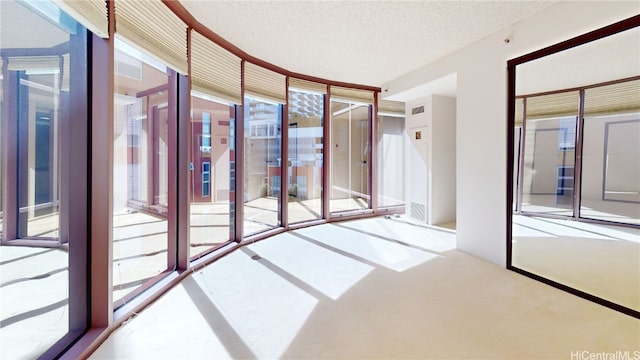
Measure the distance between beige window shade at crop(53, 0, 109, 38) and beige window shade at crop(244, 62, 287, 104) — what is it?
199cm

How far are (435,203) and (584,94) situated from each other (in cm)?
344

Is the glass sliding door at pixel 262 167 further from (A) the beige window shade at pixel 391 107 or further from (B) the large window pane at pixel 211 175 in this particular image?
(A) the beige window shade at pixel 391 107

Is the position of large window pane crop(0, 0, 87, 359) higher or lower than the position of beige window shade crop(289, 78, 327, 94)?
lower

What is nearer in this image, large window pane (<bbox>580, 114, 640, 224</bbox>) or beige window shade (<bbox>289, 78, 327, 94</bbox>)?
beige window shade (<bbox>289, 78, 327, 94</bbox>)

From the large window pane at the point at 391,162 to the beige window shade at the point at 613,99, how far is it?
3403mm

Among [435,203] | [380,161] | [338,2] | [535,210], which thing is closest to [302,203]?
[380,161]

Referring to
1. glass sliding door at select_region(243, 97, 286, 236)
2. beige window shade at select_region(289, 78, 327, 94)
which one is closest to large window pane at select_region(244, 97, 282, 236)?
glass sliding door at select_region(243, 97, 286, 236)

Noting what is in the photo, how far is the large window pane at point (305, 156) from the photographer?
4.82 m

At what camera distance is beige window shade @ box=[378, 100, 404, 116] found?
566cm

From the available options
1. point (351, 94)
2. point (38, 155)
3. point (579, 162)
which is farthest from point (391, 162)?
point (38, 155)

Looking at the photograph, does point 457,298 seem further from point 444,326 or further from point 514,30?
point 514,30

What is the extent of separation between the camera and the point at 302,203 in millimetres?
5449

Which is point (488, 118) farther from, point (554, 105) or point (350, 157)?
point (350, 157)

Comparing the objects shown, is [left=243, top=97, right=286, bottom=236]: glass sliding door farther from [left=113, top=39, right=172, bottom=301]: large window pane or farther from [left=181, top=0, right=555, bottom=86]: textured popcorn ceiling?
[left=113, top=39, right=172, bottom=301]: large window pane
